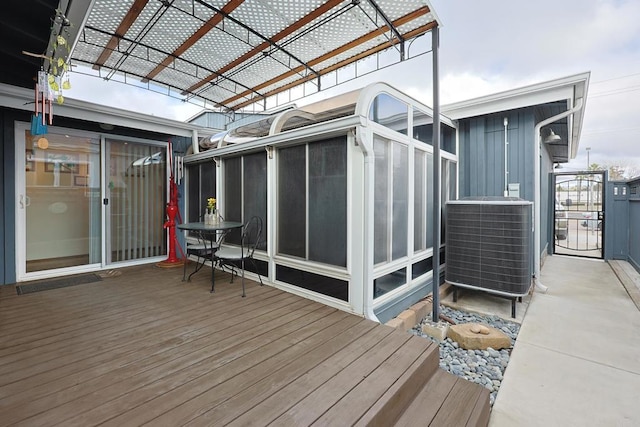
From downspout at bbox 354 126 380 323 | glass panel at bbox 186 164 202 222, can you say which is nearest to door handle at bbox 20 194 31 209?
glass panel at bbox 186 164 202 222

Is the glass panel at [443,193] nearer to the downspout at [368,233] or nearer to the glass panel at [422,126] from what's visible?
the glass panel at [422,126]

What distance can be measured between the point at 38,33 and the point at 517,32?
8001mm

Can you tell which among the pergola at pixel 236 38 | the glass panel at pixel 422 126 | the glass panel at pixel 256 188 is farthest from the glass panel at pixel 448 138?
the glass panel at pixel 256 188

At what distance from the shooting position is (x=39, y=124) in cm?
288

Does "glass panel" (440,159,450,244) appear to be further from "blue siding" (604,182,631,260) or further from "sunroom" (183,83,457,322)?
"blue siding" (604,182,631,260)

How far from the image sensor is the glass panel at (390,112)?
113 inches

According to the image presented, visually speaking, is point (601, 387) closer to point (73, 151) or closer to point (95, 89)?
point (73, 151)

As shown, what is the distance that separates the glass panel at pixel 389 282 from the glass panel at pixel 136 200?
405 cm

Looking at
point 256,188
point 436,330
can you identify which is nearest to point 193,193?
point 256,188

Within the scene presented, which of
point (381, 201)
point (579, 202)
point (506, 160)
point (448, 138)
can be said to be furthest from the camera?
point (579, 202)

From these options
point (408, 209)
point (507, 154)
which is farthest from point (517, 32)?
point (408, 209)

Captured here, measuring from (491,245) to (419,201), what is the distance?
104cm

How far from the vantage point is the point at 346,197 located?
2.86 m

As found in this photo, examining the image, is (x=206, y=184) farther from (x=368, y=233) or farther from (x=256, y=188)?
(x=368, y=233)
